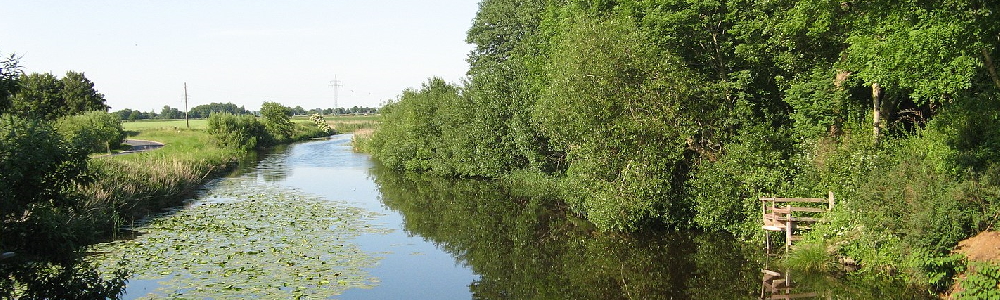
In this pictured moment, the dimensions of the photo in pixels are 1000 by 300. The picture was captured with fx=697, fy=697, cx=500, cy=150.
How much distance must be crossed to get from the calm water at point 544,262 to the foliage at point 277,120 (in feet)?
215

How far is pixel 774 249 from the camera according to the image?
19.6 meters

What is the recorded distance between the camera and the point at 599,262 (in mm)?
19438

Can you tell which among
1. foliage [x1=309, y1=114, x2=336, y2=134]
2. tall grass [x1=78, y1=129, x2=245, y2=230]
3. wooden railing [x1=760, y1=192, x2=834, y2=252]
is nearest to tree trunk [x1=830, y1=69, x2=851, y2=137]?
wooden railing [x1=760, y1=192, x2=834, y2=252]

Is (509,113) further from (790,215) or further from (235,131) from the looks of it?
(235,131)

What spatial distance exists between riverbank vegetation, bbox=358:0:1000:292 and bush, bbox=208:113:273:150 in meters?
42.4

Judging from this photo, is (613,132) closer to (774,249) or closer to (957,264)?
(774,249)

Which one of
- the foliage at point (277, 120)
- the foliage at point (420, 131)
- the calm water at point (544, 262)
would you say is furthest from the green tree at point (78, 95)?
the calm water at point (544, 262)

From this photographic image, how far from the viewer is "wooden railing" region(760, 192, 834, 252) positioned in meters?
18.0

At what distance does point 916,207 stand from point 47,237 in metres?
16.4

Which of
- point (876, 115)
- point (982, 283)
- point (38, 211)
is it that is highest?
point (876, 115)

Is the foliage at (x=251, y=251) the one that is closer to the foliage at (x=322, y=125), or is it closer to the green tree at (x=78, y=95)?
the green tree at (x=78, y=95)

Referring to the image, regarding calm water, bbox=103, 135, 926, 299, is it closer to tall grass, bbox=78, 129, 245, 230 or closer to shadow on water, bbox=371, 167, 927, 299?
shadow on water, bbox=371, 167, 927, 299

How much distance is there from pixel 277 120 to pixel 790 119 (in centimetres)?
8473

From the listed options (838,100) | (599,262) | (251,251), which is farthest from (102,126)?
(838,100)
